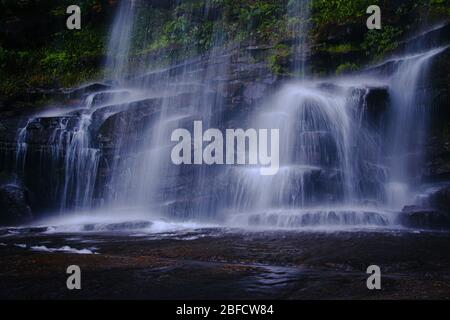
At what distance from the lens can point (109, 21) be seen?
20.9m

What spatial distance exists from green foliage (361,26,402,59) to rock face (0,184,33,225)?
11996 millimetres

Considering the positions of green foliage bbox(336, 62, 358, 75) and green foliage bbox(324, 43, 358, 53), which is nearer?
green foliage bbox(336, 62, 358, 75)

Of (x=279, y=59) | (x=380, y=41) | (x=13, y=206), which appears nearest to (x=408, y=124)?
(x=380, y=41)

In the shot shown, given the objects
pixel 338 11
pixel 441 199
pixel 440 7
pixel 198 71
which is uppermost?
pixel 338 11

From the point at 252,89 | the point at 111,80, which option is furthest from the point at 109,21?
the point at 252,89

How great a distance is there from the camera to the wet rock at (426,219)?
28.1 feet

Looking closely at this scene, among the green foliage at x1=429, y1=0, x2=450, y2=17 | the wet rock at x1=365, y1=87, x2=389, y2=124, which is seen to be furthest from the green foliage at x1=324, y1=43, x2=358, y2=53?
the wet rock at x1=365, y1=87, x2=389, y2=124

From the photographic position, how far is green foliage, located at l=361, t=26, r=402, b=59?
14516 millimetres

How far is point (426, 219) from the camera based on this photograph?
8.68 metres

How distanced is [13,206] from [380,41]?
42.0 feet

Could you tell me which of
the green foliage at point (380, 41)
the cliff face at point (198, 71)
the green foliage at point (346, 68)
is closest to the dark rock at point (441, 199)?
the cliff face at point (198, 71)

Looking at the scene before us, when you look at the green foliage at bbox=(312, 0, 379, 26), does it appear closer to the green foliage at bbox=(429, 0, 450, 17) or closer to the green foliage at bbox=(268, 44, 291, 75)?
the green foliage at bbox=(268, 44, 291, 75)

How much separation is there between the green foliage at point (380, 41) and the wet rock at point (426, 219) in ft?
24.1

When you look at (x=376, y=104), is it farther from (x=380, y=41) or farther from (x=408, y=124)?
(x=380, y=41)
